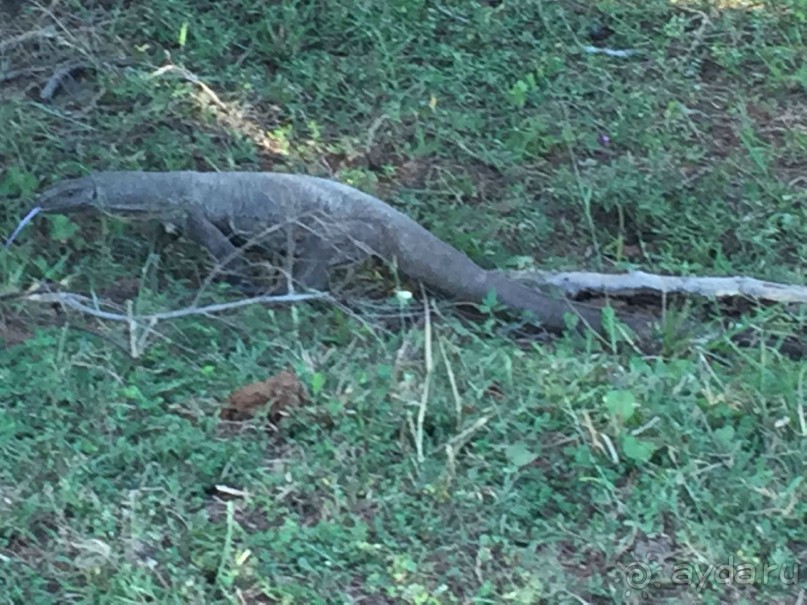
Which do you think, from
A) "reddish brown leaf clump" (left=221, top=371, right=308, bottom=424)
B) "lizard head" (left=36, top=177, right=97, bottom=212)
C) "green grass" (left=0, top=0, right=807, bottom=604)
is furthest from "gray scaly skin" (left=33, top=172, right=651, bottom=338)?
"reddish brown leaf clump" (left=221, top=371, right=308, bottom=424)

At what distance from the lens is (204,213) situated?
14.7ft

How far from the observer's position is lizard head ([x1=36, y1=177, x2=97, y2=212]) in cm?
437

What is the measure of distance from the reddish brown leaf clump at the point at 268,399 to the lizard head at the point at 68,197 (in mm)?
1458

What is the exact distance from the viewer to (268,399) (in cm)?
322

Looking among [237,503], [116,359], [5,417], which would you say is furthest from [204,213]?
[237,503]

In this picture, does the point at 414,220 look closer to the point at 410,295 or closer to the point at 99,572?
the point at 410,295

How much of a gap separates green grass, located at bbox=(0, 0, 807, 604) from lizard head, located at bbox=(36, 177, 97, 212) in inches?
3.3

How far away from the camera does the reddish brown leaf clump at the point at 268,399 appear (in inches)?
126

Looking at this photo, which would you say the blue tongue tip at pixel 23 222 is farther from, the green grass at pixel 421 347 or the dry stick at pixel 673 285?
the dry stick at pixel 673 285

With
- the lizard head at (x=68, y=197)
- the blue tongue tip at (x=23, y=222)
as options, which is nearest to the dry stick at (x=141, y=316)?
the blue tongue tip at (x=23, y=222)

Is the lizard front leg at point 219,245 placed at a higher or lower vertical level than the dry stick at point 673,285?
lower

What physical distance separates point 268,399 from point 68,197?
159 cm

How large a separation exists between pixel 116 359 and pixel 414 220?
1.52 m

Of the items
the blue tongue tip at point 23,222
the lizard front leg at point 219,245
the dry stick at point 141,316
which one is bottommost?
the lizard front leg at point 219,245
